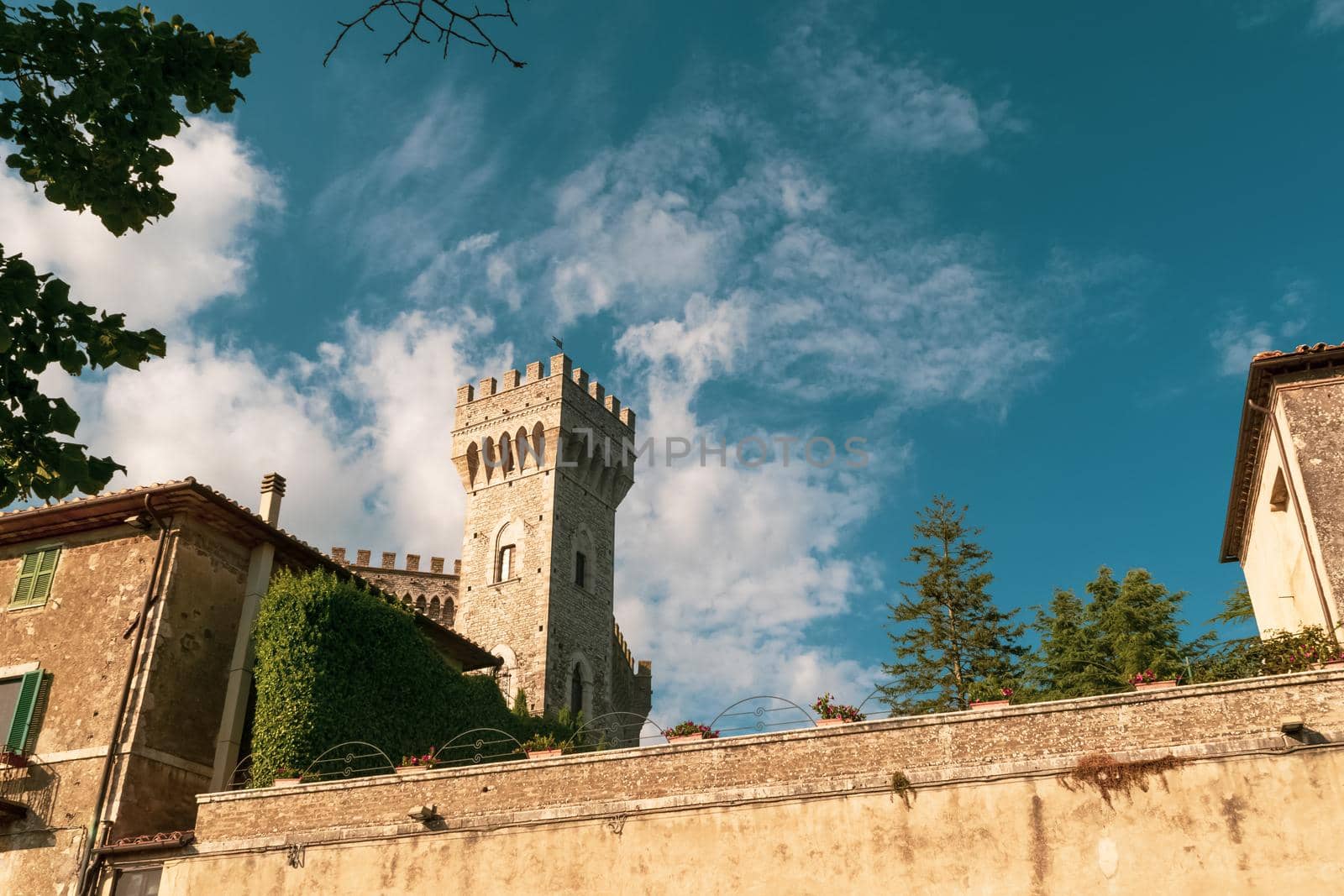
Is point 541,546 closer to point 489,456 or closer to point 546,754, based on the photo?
point 489,456

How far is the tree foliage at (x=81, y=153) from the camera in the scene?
690 centimetres

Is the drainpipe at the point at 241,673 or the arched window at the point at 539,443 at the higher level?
the arched window at the point at 539,443

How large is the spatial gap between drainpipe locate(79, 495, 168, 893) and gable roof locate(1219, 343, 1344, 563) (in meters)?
16.8

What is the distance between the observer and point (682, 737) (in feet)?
45.2

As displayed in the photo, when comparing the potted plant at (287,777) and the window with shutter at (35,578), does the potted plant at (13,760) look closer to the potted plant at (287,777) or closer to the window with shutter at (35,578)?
the window with shutter at (35,578)

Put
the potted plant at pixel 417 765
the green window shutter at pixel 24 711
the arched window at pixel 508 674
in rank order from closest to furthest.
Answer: the potted plant at pixel 417 765
the green window shutter at pixel 24 711
the arched window at pixel 508 674

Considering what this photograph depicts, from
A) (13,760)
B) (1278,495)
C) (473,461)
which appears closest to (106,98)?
(13,760)

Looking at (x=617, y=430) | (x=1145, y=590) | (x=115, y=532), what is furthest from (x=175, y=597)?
(x=617, y=430)

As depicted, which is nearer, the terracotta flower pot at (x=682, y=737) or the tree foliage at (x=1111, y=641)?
the terracotta flower pot at (x=682, y=737)

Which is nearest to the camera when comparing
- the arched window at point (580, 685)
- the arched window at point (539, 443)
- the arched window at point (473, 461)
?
the arched window at point (580, 685)

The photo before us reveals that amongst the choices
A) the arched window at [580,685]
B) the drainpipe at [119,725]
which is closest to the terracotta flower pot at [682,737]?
the drainpipe at [119,725]

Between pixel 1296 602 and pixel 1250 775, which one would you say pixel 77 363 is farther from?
pixel 1296 602

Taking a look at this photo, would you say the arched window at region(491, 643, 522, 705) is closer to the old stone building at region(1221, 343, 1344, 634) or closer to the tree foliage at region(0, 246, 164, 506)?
the old stone building at region(1221, 343, 1344, 634)

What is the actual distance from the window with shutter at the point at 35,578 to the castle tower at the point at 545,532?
19176mm
